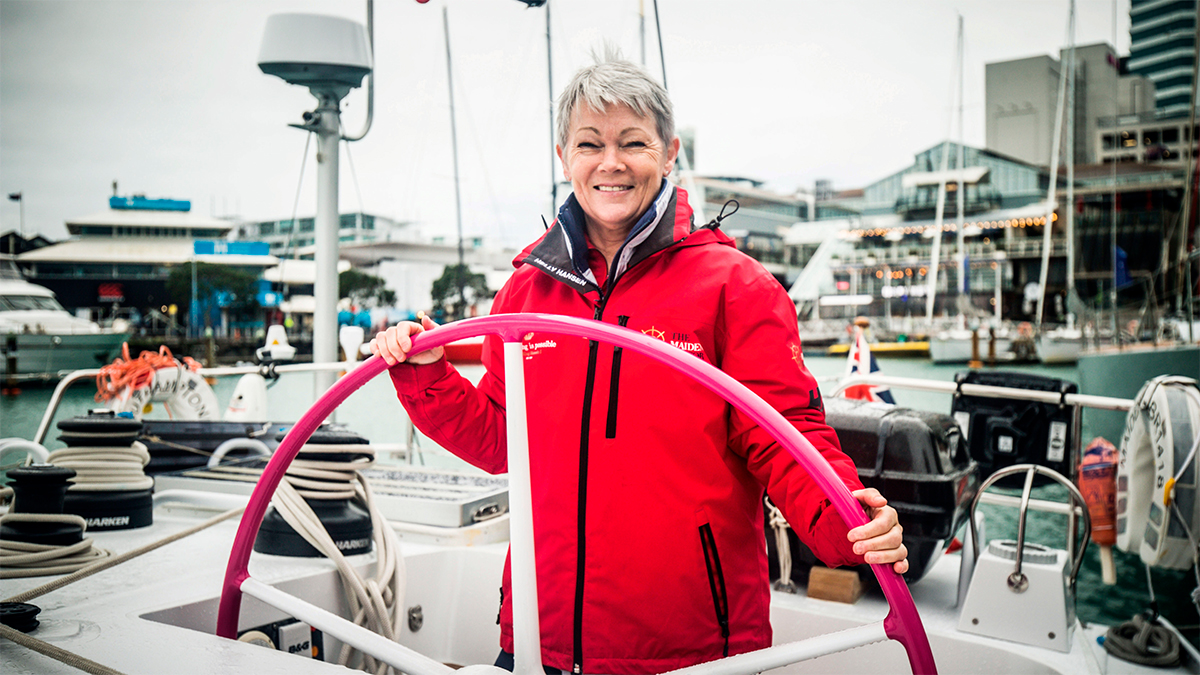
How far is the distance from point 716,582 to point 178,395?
4.75 m

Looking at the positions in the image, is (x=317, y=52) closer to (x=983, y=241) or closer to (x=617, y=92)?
(x=617, y=92)

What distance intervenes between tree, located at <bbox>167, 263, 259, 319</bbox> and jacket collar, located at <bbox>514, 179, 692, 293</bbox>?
11.5 m

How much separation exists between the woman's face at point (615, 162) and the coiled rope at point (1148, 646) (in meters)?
1.68

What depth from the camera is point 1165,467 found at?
260 centimetres

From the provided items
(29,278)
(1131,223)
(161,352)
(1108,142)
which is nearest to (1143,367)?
(161,352)

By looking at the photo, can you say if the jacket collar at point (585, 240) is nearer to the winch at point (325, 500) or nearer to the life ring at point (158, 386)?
the winch at point (325, 500)

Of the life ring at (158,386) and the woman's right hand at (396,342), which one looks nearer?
the woman's right hand at (396,342)

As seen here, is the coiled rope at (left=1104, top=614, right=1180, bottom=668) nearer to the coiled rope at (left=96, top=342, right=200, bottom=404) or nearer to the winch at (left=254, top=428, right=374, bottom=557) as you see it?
the winch at (left=254, top=428, right=374, bottom=557)

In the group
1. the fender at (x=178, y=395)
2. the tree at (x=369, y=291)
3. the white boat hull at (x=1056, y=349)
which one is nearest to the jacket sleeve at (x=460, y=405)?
the fender at (x=178, y=395)

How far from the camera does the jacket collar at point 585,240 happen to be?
1.15 meters

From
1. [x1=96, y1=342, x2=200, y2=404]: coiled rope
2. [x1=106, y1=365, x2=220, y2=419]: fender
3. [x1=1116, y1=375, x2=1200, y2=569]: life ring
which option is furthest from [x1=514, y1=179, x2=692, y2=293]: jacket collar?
[x1=106, y1=365, x2=220, y2=419]: fender

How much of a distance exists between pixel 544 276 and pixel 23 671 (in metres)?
0.97

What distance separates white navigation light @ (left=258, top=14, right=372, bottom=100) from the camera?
11.8 ft

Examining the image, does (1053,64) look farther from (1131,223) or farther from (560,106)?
(560,106)
